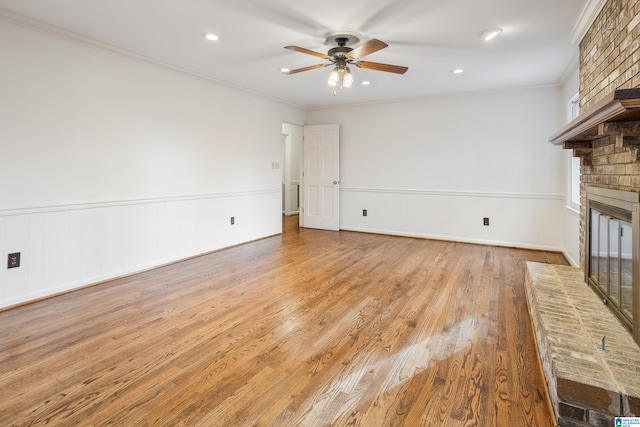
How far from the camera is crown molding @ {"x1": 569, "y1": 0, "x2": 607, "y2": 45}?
2496mm

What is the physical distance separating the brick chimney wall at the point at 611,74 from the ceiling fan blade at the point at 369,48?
58.5 inches

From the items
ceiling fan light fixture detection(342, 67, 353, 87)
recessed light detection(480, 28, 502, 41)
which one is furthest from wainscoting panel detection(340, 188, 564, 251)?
ceiling fan light fixture detection(342, 67, 353, 87)

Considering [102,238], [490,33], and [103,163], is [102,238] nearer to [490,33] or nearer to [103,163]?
[103,163]

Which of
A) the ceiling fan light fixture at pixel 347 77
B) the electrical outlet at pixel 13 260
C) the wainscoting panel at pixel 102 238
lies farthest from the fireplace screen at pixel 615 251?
the electrical outlet at pixel 13 260

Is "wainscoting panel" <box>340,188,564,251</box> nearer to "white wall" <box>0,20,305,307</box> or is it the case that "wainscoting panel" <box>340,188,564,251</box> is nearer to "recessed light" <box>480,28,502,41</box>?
"white wall" <box>0,20,305,307</box>

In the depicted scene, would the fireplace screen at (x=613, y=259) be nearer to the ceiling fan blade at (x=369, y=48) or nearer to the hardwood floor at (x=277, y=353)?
the hardwood floor at (x=277, y=353)

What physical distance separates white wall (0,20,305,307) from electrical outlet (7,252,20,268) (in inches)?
1.7

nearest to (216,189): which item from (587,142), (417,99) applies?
(417,99)

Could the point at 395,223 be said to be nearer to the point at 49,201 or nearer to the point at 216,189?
the point at 216,189

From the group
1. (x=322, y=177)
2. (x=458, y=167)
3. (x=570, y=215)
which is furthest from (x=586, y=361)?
(x=322, y=177)

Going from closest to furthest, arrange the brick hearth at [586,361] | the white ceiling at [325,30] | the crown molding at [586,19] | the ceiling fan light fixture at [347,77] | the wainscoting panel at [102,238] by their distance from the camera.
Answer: the brick hearth at [586,361]
the crown molding at [586,19]
the white ceiling at [325,30]
the wainscoting panel at [102,238]
the ceiling fan light fixture at [347,77]

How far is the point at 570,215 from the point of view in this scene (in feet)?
14.0

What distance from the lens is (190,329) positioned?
242 centimetres

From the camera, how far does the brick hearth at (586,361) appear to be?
Answer: 1.35m
